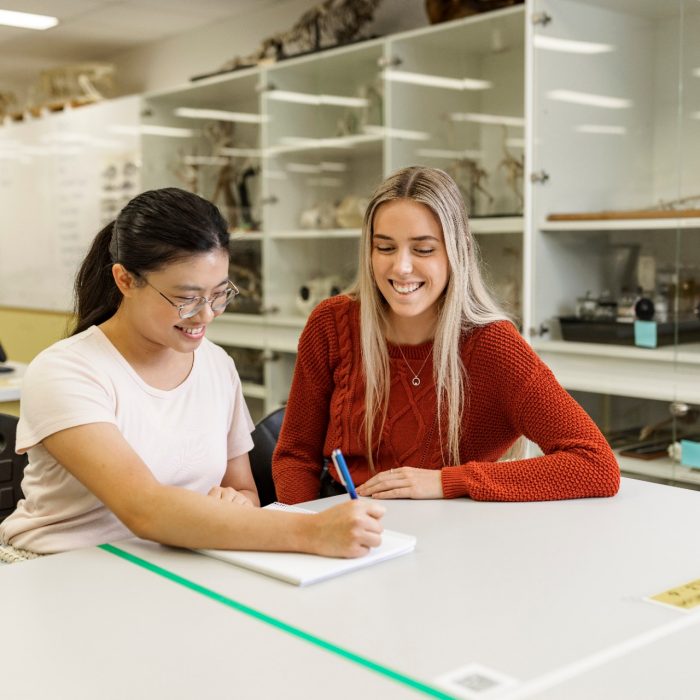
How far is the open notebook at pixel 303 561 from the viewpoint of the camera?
1231 mm

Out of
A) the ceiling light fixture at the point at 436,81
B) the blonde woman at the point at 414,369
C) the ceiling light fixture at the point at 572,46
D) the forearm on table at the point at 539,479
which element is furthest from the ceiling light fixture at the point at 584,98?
the forearm on table at the point at 539,479

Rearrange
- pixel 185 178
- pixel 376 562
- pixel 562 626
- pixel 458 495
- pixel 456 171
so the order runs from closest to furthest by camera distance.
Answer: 1. pixel 562 626
2. pixel 376 562
3. pixel 458 495
4. pixel 456 171
5. pixel 185 178

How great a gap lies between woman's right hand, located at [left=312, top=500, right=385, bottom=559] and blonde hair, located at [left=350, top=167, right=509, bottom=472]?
62 centimetres

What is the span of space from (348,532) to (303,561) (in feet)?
0.23

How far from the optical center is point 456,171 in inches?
147

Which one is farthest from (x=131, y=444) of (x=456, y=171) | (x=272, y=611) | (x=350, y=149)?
(x=350, y=149)

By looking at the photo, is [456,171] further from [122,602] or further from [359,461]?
[122,602]

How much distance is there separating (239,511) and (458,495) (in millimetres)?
492

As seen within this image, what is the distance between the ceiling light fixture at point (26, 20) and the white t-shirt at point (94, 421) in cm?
433

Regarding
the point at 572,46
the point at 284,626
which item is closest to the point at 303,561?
the point at 284,626

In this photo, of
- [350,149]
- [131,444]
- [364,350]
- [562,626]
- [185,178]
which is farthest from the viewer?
[185,178]

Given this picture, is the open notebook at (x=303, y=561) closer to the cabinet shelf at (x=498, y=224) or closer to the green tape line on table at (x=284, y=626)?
the green tape line on table at (x=284, y=626)

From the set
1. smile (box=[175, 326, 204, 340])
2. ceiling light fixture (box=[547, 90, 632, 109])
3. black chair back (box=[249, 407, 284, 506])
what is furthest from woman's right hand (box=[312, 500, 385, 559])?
ceiling light fixture (box=[547, 90, 632, 109])

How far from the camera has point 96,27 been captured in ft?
18.7
